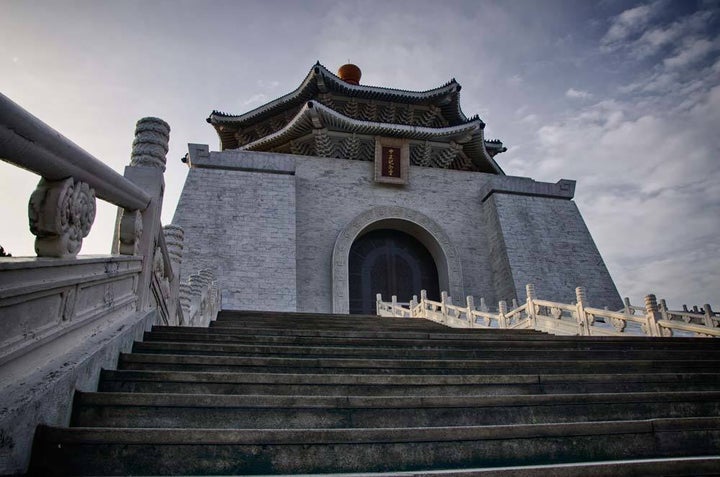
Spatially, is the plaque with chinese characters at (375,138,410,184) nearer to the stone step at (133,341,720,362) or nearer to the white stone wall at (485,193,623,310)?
the white stone wall at (485,193,623,310)

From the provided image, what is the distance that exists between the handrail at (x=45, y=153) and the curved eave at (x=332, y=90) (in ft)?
44.1

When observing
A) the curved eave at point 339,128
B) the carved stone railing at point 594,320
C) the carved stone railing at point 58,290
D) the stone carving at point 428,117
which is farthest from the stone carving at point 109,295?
the stone carving at point 428,117

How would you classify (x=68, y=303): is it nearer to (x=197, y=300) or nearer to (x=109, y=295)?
(x=109, y=295)

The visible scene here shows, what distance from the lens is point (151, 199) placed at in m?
3.72

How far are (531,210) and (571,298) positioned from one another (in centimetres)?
340

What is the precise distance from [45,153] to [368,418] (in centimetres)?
200

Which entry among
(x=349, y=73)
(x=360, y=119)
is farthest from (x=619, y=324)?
(x=349, y=73)

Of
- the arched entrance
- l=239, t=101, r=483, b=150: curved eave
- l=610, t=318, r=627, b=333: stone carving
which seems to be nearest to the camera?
l=610, t=318, r=627, b=333: stone carving

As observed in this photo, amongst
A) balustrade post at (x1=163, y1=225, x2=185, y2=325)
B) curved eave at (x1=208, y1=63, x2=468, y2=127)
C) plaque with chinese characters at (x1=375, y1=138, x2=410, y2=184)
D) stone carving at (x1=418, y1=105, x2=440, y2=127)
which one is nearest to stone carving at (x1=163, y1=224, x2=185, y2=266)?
balustrade post at (x1=163, y1=225, x2=185, y2=325)

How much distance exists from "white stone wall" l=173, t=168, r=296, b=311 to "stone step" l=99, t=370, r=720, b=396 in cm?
A: 935

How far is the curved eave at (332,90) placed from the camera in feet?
50.9

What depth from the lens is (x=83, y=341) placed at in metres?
2.46

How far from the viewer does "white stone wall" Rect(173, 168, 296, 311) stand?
1206cm

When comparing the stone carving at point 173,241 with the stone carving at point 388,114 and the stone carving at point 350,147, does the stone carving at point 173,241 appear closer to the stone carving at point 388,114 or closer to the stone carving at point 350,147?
the stone carving at point 350,147
